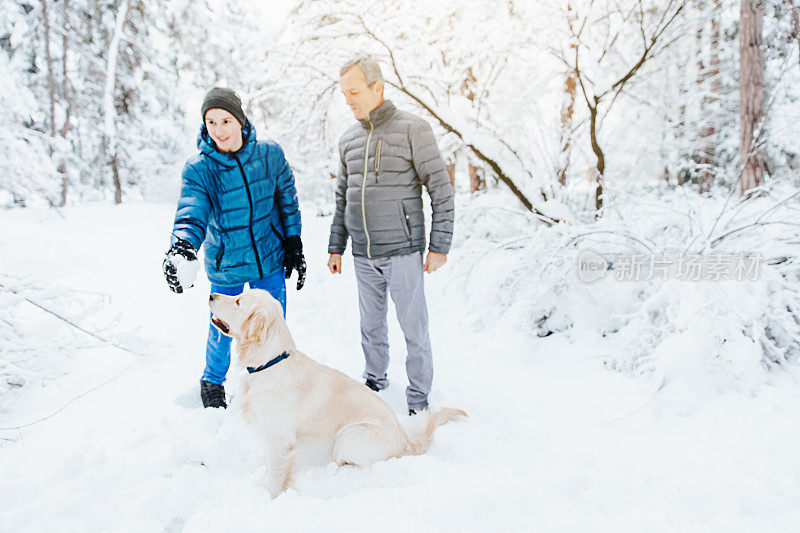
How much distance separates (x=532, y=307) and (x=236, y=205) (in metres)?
2.60

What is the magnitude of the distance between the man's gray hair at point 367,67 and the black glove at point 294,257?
110 cm

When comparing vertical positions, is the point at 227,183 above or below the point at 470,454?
above

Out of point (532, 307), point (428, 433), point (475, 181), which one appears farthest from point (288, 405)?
point (475, 181)

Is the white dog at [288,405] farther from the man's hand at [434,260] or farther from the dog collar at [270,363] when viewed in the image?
the man's hand at [434,260]

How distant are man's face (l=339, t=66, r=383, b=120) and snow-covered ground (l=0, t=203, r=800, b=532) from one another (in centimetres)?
196

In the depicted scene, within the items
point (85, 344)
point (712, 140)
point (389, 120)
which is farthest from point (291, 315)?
point (712, 140)

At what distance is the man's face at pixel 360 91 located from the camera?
7.93 ft

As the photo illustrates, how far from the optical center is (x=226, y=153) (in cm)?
240

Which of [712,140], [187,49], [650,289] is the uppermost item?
[187,49]

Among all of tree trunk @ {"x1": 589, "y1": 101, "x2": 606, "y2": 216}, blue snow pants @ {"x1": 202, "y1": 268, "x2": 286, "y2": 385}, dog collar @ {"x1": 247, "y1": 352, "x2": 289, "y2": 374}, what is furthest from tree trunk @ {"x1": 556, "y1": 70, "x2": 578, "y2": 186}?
dog collar @ {"x1": 247, "y1": 352, "x2": 289, "y2": 374}

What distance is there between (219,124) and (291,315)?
3067 mm

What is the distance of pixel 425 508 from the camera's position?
1.71 metres

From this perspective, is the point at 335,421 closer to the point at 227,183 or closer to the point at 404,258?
the point at 404,258

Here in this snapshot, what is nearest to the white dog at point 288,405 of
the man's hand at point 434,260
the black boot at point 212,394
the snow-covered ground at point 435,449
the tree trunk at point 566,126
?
the snow-covered ground at point 435,449
